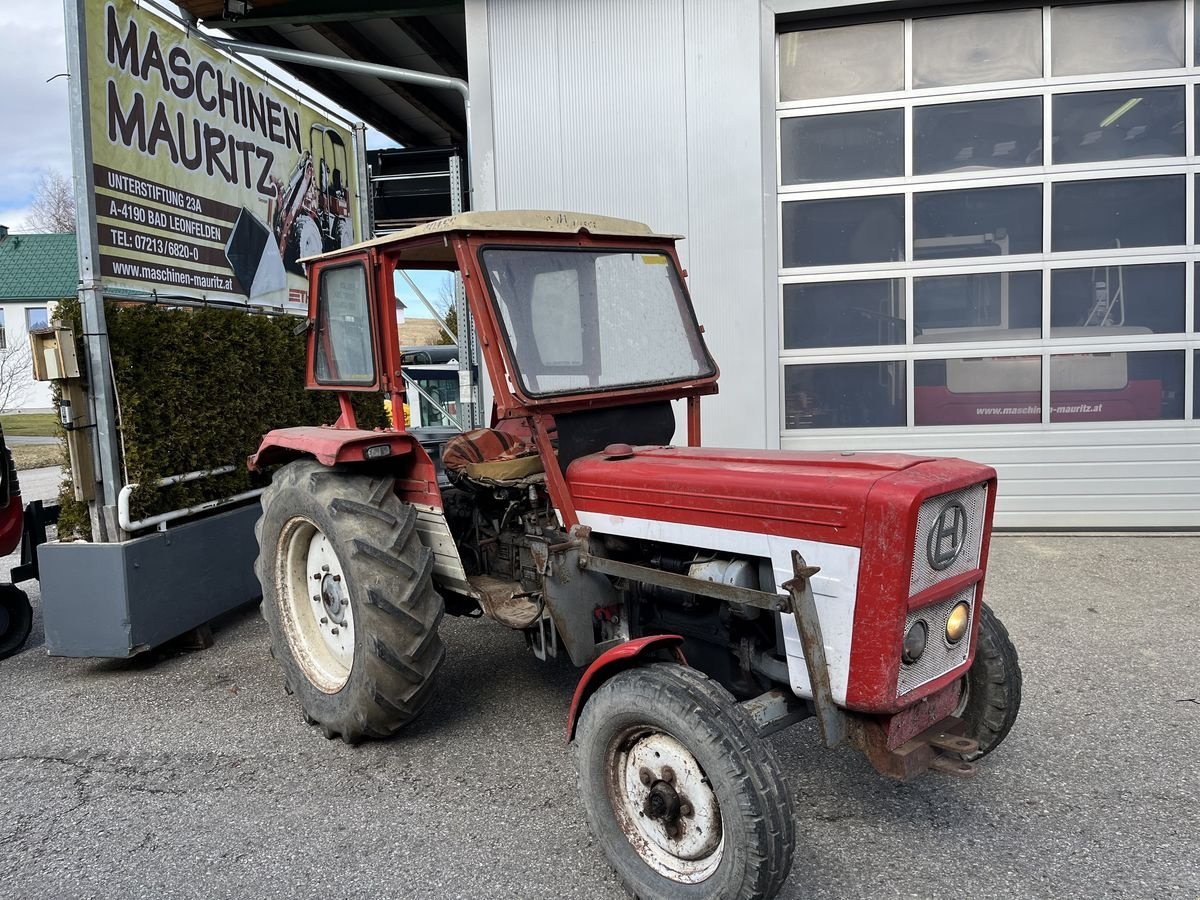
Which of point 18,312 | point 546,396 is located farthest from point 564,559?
point 18,312

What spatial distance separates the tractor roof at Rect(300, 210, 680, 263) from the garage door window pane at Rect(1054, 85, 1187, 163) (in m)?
4.83

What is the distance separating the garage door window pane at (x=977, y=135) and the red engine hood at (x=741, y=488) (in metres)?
4.92

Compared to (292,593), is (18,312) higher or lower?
higher

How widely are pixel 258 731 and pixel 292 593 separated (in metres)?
0.62

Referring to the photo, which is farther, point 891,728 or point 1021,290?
point 1021,290

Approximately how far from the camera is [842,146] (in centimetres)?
714

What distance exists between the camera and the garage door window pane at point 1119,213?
680 cm

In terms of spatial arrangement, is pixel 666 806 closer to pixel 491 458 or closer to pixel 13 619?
pixel 491 458

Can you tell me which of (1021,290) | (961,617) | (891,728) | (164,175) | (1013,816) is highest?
(164,175)

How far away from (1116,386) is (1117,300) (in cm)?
68

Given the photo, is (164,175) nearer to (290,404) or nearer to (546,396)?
(290,404)

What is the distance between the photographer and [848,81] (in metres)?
7.11

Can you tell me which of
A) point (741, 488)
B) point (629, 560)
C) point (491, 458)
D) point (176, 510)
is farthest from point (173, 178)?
point (741, 488)

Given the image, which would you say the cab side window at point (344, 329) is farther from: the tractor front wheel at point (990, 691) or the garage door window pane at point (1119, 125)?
the garage door window pane at point (1119, 125)
